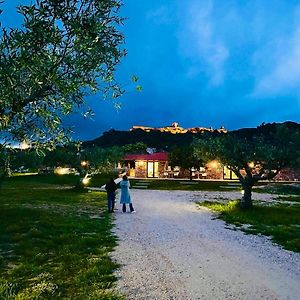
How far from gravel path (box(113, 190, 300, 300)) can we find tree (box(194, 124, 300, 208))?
27.5 feet

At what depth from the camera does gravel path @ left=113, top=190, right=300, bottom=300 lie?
7785mm

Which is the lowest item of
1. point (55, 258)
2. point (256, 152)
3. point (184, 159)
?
point (55, 258)

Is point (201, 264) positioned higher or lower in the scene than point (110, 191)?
lower

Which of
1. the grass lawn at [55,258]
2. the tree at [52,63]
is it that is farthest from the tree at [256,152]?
the tree at [52,63]

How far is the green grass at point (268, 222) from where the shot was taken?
1437 cm

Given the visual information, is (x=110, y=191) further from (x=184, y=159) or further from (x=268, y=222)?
(x=184, y=159)

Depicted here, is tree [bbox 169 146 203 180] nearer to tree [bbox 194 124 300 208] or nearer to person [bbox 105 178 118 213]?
tree [bbox 194 124 300 208]

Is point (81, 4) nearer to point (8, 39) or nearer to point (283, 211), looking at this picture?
point (8, 39)

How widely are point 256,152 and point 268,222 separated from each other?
230 inches

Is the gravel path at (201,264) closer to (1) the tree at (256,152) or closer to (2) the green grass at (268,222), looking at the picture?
(2) the green grass at (268,222)

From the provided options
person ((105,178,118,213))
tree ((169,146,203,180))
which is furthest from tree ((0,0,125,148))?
tree ((169,146,203,180))

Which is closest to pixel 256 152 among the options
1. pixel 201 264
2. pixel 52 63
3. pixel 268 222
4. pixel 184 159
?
pixel 268 222

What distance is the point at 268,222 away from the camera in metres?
19.1

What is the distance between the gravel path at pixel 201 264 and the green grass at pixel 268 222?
2.88 feet
